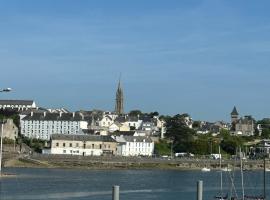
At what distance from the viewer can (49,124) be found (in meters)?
121

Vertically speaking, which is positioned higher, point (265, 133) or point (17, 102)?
point (17, 102)

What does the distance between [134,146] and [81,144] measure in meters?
10.8

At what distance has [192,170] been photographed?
100 metres

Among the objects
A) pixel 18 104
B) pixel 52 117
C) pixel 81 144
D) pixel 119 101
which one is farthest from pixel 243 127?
pixel 81 144

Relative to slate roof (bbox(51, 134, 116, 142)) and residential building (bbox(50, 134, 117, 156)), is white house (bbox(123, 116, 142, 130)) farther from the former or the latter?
slate roof (bbox(51, 134, 116, 142))

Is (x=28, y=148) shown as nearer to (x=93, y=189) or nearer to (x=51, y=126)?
(x=51, y=126)

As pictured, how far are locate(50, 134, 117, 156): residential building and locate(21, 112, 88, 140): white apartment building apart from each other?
11.4 meters

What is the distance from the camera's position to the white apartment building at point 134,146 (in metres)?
113

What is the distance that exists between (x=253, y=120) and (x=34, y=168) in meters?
92.5

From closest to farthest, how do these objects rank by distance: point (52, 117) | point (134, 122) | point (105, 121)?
point (52, 117) < point (105, 121) < point (134, 122)

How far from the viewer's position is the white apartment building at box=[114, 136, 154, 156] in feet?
369

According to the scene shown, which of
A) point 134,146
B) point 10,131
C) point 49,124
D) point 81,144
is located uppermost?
point 49,124

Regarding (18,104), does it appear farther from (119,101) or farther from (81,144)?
(81,144)

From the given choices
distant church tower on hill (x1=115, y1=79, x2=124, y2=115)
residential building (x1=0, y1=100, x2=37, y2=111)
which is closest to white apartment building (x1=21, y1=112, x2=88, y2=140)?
residential building (x1=0, y1=100, x2=37, y2=111)
